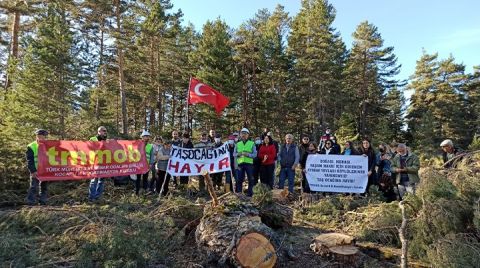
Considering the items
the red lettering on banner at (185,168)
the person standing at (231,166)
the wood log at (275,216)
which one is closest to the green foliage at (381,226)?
the wood log at (275,216)

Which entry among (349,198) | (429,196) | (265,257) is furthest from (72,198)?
(429,196)

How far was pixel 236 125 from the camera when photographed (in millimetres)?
29422

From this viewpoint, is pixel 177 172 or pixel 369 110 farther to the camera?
pixel 369 110

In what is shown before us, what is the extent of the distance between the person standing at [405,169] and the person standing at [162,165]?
18.1 feet

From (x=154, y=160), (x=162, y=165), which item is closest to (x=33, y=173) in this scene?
(x=154, y=160)

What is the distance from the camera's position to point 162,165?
986 cm

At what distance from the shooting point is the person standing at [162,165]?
9.68 meters

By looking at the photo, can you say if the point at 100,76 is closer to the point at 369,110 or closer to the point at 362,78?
the point at 362,78

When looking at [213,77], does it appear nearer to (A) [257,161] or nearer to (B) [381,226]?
(A) [257,161]

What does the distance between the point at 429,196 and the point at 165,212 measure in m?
4.45

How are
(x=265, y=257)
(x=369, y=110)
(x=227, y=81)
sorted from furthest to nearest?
(x=369, y=110) → (x=227, y=81) → (x=265, y=257)

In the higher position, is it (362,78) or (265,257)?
(362,78)

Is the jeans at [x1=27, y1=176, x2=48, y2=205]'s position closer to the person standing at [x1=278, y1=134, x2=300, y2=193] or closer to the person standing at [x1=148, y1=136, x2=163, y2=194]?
the person standing at [x1=148, y1=136, x2=163, y2=194]

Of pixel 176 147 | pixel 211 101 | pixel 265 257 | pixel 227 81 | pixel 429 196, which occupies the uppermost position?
pixel 227 81
